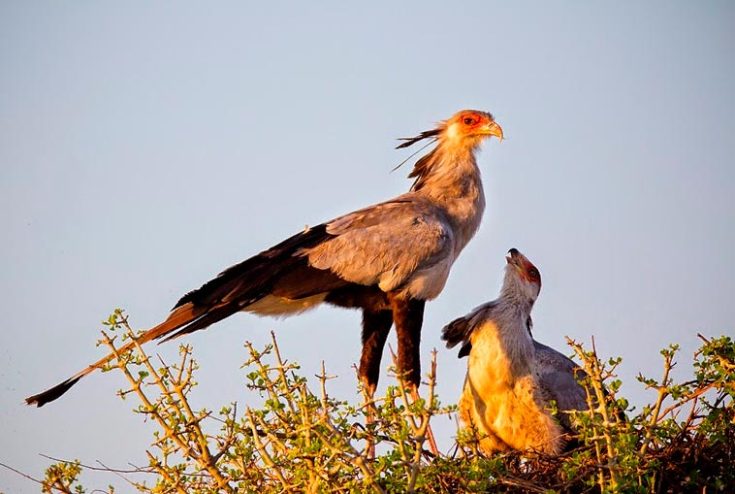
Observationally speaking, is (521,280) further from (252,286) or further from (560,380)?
(252,286)

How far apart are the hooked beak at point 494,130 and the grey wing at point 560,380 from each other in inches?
69.1

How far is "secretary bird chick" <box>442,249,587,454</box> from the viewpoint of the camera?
511 centimetres

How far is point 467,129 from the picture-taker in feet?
22.2

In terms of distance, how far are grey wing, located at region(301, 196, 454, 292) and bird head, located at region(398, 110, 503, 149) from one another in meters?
1.07

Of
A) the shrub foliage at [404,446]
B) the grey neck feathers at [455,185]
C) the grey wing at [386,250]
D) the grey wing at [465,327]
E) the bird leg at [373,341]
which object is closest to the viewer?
the shrub foliage at [404,446]

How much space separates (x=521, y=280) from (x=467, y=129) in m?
1.51

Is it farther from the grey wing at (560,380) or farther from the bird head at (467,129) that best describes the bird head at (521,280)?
the bird head at (467,129)

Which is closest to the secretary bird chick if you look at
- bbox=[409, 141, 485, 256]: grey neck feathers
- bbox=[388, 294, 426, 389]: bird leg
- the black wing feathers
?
bbox=[388, 294, 426, 389]: bird leg

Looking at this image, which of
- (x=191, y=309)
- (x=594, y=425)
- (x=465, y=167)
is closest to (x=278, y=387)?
(x=594, y=425)

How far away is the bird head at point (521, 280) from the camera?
18.4 ft

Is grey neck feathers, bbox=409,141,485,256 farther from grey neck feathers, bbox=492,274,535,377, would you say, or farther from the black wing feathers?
the black wing feathers

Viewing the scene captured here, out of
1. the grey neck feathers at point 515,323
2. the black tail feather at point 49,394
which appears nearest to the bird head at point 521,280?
the grey neck feathers at point 515,323

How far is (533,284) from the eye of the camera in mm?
5664

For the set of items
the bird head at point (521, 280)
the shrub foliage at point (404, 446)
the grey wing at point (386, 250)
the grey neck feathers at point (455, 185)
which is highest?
the grey neck feathers at point (455, 185)
